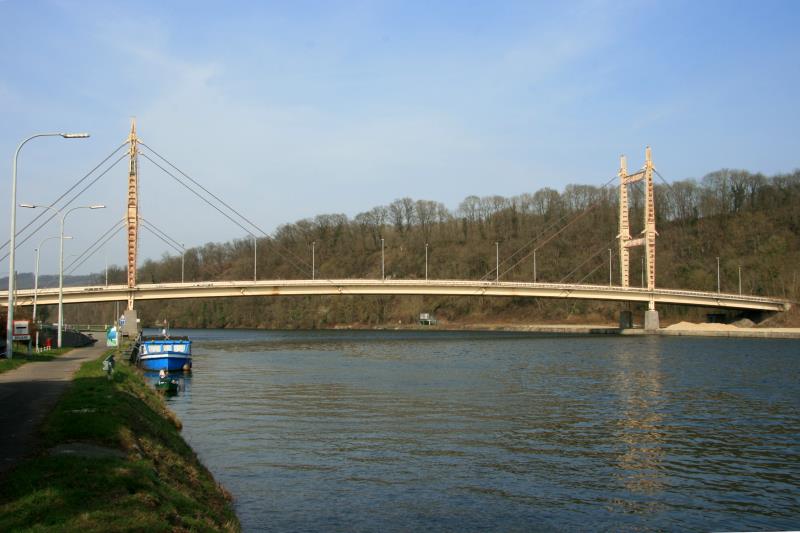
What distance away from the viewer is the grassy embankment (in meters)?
9.31

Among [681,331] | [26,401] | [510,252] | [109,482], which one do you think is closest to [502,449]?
[109,482]

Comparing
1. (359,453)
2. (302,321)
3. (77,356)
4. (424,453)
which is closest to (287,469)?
(359,453)

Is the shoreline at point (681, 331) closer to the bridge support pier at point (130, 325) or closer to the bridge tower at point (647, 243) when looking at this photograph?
the bridge tower at point (647, 243)

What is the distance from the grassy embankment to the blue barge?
26.7m

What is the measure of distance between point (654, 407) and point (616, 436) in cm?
734

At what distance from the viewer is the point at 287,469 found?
17.6 m

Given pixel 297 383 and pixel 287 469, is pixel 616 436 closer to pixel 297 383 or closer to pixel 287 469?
pixel 287 469

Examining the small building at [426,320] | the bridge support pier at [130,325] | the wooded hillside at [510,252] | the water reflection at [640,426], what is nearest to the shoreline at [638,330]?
the small building at [426,320]

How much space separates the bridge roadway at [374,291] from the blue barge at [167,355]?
27.3 metres

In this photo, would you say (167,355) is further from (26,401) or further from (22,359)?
(26,401)

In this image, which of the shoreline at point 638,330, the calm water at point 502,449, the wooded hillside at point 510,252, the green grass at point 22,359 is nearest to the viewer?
the calm water at point 502,449

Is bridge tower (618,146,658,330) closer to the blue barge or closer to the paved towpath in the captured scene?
the blue barge

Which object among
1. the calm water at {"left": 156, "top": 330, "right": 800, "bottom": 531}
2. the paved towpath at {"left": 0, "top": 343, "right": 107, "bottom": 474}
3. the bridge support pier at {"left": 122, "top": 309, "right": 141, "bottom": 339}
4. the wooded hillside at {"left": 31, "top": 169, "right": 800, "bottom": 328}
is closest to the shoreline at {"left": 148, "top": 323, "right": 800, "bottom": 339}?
the wooded hillside at {"left": 31, "top": 169, "right": 800, "bottom": 328}

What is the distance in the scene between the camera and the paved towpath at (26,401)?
13133 millimetres
